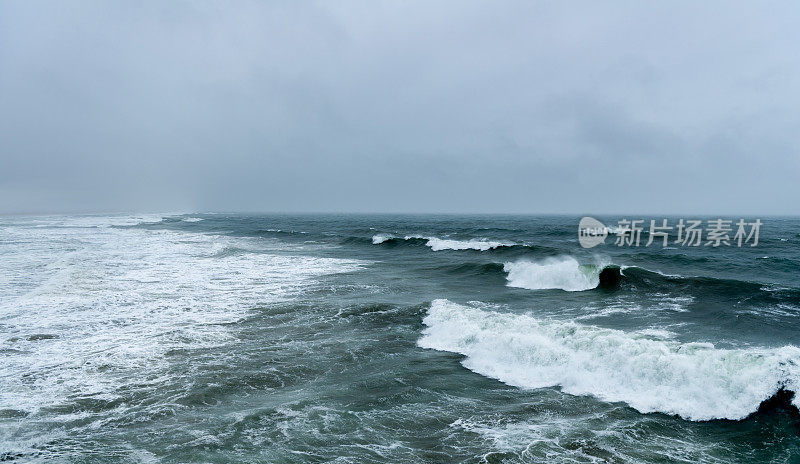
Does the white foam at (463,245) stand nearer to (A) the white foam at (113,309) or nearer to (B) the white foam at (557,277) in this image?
(A) the white foam at (113,309)

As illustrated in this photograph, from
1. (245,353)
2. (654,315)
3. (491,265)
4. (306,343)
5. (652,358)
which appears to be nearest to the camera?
(652,358)

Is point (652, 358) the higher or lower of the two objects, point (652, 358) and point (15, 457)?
the higher

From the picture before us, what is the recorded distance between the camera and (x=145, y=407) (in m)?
7.45

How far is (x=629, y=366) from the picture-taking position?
29.2ft

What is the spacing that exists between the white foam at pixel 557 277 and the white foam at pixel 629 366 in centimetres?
824

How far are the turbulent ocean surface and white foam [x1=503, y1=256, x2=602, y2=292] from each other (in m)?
1.37

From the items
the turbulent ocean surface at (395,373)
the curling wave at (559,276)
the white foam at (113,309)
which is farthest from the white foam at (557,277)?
the white foam at (113,309)

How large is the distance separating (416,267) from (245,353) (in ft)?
52.9

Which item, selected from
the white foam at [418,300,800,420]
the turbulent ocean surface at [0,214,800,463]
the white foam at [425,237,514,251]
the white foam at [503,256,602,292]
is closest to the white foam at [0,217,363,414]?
the turbulent ocean surface at [0,214,800,463]

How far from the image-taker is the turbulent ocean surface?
6379 mm

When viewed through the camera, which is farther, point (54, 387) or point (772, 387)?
point (54, 387)

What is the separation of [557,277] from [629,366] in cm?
1227

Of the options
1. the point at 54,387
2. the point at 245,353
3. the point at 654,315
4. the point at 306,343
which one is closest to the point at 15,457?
the point at 54,387

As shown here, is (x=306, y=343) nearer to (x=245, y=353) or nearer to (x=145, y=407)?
(x=245, y=353)
